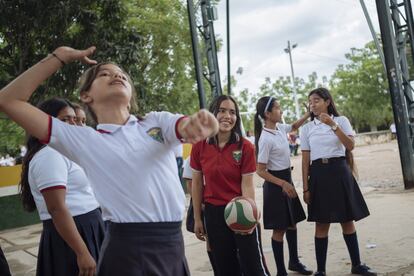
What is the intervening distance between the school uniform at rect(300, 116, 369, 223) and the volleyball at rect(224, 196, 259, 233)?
1202 millimetres

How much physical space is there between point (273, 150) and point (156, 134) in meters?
2.44

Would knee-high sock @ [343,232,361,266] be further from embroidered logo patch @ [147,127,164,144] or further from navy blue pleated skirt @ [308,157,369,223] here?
embroidered logo patch @ [147,127,164,144]

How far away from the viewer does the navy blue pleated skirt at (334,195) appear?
384 cm

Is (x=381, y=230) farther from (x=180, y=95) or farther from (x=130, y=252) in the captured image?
(x=180, y=95)

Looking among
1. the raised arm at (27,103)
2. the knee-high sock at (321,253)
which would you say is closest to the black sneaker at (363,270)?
the knee-high sock at (321,253)

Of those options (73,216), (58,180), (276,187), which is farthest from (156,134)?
(276,187)

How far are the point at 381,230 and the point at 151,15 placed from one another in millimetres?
11738

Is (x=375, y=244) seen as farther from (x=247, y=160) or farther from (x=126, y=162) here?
(x=126, y=162)

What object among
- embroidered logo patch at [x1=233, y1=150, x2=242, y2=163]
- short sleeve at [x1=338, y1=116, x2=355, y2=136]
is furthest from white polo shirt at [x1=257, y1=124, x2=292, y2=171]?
embroidered logo patch at [x1=233, y1=150, x2=242, y2=163]

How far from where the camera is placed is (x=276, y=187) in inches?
158

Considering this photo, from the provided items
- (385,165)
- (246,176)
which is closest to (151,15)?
(385,165)

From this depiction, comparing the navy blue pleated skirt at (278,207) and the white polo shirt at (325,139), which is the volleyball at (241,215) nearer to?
the navy blue pleated skirt at (278,207)

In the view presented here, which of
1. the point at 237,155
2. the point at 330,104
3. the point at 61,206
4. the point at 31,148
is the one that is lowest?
the point at 61,206

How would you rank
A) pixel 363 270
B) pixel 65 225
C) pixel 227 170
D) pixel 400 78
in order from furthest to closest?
pixel 400 78 → pixel 363 270 → pixel 227 170 → pixel 65 225
